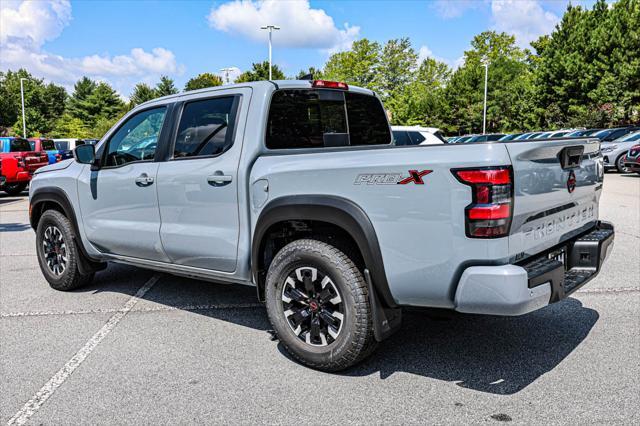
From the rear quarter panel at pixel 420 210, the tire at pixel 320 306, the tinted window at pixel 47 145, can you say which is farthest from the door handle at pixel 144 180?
the tinted window at pixel 47 145

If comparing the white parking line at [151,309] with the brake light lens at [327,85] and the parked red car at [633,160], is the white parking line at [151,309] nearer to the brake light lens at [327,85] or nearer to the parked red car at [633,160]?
the brake light lens at [327,85]

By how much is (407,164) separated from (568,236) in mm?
1353

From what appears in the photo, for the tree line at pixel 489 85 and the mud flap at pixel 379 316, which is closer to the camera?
the mud flap at pixel 379 316

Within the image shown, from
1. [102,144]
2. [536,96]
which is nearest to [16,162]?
[102,144]

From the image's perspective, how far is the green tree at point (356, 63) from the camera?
195 ft

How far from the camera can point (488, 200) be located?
283 centimetres

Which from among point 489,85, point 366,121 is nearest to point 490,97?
point 489,85

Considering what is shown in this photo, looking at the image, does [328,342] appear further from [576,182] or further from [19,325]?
[19,325]

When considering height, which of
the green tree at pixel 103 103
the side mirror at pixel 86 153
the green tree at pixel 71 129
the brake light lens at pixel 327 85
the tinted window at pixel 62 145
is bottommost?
the side mirror at pixel 86 153

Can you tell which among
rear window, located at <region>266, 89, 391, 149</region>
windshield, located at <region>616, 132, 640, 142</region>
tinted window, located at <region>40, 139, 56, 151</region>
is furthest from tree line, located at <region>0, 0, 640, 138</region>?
tinted window, located at <region>40, 139, 56, 151</region>

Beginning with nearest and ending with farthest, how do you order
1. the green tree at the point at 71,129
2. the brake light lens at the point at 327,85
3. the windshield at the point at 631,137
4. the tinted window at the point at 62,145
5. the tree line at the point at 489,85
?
the brake light lens at the point at 327,85 → the windshield at the point at 631,137 → the tinted window at the point at 62,145 → the tree line at the point at 489,85 → the green tree at the point at 71,129

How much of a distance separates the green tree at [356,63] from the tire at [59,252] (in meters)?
54.4

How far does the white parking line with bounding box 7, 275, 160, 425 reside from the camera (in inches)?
121

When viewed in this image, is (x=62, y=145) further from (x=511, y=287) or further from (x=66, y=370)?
(x=511, y=287)
